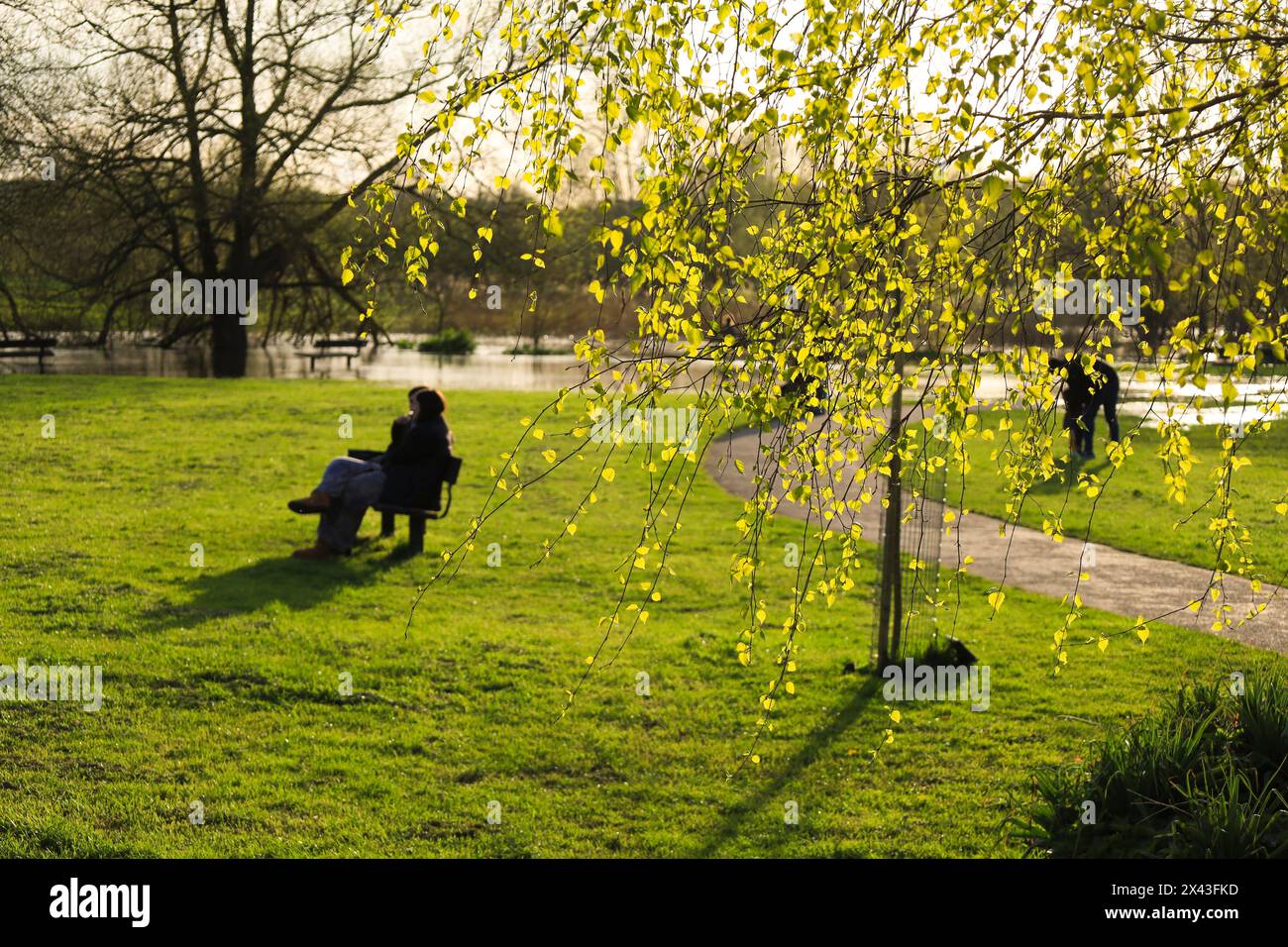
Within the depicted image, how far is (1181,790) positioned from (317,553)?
27.3 feet

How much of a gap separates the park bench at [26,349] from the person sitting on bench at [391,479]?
22378mm

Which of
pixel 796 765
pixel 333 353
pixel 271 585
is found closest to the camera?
pixel 796 765

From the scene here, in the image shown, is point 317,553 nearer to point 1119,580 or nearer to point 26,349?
point 1119,580

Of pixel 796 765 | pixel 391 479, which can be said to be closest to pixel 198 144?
pixel 391 479

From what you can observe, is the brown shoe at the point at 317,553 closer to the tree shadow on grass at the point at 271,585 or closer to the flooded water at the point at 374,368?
the tree shadow on grass at the point at 271,585

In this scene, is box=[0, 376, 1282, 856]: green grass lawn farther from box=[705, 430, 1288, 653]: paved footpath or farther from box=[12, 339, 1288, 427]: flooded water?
box=[12, 339, 1288, 427]: flooded water

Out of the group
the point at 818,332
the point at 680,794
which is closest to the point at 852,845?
the point at 680,794

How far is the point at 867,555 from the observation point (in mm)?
12281

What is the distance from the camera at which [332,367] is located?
124 feet

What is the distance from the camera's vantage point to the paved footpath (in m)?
9.65

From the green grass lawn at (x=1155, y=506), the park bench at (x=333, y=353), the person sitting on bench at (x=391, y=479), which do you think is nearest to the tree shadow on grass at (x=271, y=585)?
the person sitting on bench at (x=391, y=479)

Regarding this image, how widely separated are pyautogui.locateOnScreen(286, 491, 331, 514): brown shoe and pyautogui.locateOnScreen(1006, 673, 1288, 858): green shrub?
23.5 feet

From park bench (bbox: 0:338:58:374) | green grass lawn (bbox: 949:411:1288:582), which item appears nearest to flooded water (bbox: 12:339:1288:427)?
park bench (bbox: 0:338:58:374)
